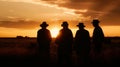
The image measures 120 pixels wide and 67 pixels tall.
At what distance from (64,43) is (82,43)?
0.93 meters

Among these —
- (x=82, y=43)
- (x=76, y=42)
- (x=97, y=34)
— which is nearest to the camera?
(x=76, y=42)

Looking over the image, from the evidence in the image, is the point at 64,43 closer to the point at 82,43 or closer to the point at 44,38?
the point at 82,43

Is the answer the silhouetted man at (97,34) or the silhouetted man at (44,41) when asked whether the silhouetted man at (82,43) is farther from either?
the silhouetted man at (44,41)

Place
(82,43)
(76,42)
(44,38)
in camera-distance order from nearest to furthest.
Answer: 1. (76,42)
2. (82,43)
3. (44,38)

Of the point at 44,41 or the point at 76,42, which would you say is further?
the point at 44,41

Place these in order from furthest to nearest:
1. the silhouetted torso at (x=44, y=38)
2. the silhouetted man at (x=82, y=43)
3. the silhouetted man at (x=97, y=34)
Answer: the silhouetted torso at (x=44, y=38), the silhouetted man at (x=97, y=34), the silhouetted man at (x=82, y=43)

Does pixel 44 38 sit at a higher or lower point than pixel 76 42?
higher

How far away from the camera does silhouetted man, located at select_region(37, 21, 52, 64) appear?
51.5 feet

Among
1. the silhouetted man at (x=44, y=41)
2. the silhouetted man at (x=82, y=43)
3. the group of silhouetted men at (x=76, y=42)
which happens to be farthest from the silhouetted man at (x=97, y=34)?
the silhouetted man at (x=44, y=41)

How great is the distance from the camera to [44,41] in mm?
15828

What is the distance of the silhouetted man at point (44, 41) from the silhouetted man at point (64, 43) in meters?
1.18

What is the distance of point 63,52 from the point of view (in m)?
14.8

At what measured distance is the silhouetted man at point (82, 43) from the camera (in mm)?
14547

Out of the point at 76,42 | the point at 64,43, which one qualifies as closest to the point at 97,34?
the point at 76,42
